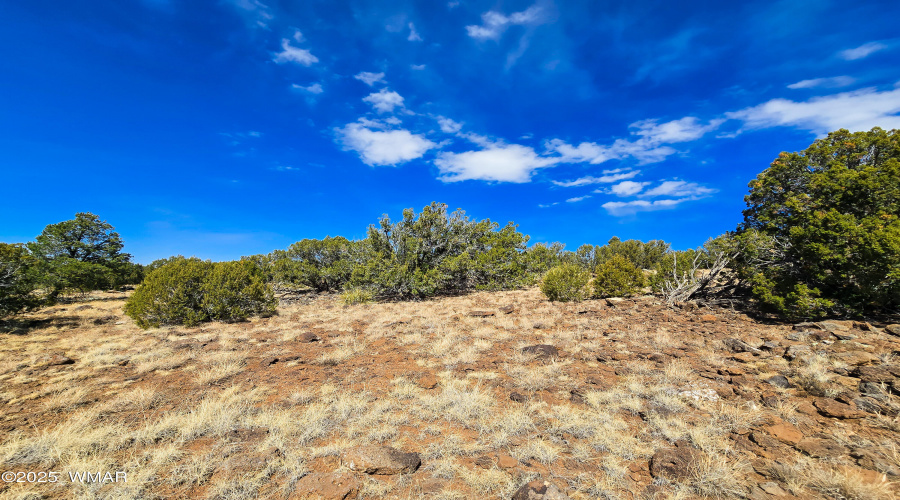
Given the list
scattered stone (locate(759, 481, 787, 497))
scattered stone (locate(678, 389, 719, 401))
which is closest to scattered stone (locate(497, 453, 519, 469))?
scattered stone (locate(759, 481, 787, 497))

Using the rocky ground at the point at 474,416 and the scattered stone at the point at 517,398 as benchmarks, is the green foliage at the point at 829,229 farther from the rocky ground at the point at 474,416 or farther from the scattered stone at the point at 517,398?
the scattered stone at the point at 517,398

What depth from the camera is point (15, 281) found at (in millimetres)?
11938

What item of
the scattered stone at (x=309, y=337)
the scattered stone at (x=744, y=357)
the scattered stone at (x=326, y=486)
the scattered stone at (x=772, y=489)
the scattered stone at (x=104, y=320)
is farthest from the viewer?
the scattered stone at (x=104, y=320)

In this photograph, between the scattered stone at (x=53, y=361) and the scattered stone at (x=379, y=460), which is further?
the scattered stone at (x=53, y=361)

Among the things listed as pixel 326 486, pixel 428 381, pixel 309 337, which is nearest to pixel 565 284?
pixel 428 381

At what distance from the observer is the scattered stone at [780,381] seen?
5488 millimetres

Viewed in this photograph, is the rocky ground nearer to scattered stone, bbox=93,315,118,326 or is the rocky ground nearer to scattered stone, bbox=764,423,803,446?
scattered stone, bbox=764,423,803,446

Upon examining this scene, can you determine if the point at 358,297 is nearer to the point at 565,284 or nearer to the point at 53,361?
the point at 565,284

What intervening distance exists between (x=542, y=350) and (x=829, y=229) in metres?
8.69

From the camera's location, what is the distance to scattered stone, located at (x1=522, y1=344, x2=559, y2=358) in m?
8.09

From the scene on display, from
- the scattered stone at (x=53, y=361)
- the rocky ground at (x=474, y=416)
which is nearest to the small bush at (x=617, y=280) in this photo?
the rocky ground at (x=474, y=416)

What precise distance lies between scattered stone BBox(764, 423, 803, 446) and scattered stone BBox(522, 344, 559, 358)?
13.5ft

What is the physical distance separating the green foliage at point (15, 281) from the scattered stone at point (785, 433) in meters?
20.8

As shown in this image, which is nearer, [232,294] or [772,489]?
[772,489]
